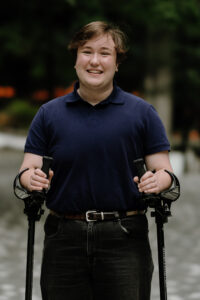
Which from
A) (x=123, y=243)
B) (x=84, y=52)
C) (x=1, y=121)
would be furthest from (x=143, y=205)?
(x=1, y=121)

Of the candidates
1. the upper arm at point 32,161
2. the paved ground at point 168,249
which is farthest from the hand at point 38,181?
the paved ground at point 168,249

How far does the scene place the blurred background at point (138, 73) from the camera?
21.6ft

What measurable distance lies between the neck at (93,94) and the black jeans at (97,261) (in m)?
0.60

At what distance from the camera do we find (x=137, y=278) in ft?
10.0

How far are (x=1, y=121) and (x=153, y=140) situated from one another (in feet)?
104

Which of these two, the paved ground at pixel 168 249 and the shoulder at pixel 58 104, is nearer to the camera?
the shoulder at pixel 58 104

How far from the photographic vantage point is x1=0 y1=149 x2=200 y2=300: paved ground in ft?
18.9

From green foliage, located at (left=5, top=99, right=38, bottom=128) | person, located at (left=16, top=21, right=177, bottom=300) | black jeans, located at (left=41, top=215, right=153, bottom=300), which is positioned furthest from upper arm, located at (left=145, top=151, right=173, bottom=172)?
green foliage, located at (left=5, top=99, right=38, bottom=128)

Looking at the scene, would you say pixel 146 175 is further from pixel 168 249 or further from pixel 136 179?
pixel 168 249

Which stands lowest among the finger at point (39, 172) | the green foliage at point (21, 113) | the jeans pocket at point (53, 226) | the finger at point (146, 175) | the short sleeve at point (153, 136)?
the jeans pocket at point (53, 226)

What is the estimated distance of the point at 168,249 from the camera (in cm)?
747

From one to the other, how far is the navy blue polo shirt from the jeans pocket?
64 millimetres

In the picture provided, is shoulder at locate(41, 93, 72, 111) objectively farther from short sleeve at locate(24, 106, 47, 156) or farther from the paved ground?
the paved ground

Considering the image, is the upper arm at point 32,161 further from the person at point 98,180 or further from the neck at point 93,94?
the neck at point 93,94
